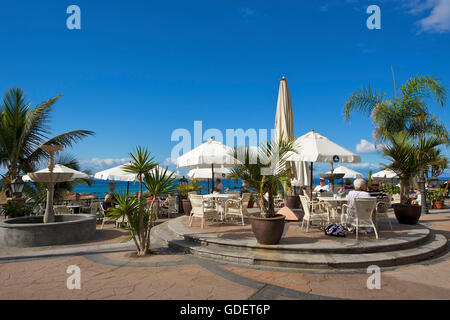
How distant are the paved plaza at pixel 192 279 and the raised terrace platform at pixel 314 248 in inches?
6.0

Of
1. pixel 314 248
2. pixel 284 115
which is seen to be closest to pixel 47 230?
pixel 314 248

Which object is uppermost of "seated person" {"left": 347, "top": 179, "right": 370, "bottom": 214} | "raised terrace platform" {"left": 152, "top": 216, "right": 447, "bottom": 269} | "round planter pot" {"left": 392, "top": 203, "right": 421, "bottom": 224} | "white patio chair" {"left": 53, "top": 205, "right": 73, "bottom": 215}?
"seated person" {"left": 347, "top": 179, "right": 370, "bottom": 214}

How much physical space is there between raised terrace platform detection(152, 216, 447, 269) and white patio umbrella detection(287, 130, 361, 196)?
199 cm

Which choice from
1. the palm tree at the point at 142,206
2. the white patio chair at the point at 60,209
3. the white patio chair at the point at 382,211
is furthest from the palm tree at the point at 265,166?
the white patio chair at the point at 60,209

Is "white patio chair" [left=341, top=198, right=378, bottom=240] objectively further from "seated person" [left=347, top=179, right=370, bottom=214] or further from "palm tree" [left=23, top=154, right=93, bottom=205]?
"palm tree" [left=23, top=154, right=93, bottom=205]

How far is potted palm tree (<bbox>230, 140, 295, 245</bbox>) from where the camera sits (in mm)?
5273

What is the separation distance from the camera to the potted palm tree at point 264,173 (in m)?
5.27

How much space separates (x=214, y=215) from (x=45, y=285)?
413 centimetres

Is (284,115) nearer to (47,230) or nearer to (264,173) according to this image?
(264,173)

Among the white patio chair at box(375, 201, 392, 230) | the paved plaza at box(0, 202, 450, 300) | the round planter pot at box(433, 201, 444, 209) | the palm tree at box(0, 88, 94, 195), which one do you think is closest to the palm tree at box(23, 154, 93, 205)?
the palm tree at box(0, 88, 94, 195)

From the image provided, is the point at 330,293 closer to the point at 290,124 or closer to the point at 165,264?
the point at 165,264

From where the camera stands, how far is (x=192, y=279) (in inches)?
159

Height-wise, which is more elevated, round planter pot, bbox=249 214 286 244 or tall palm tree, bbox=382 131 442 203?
tall palm tree, bbox=382 131 442 203

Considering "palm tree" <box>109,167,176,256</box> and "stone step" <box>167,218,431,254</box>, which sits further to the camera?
"palm tree" <box>109,167,176,256</box>
